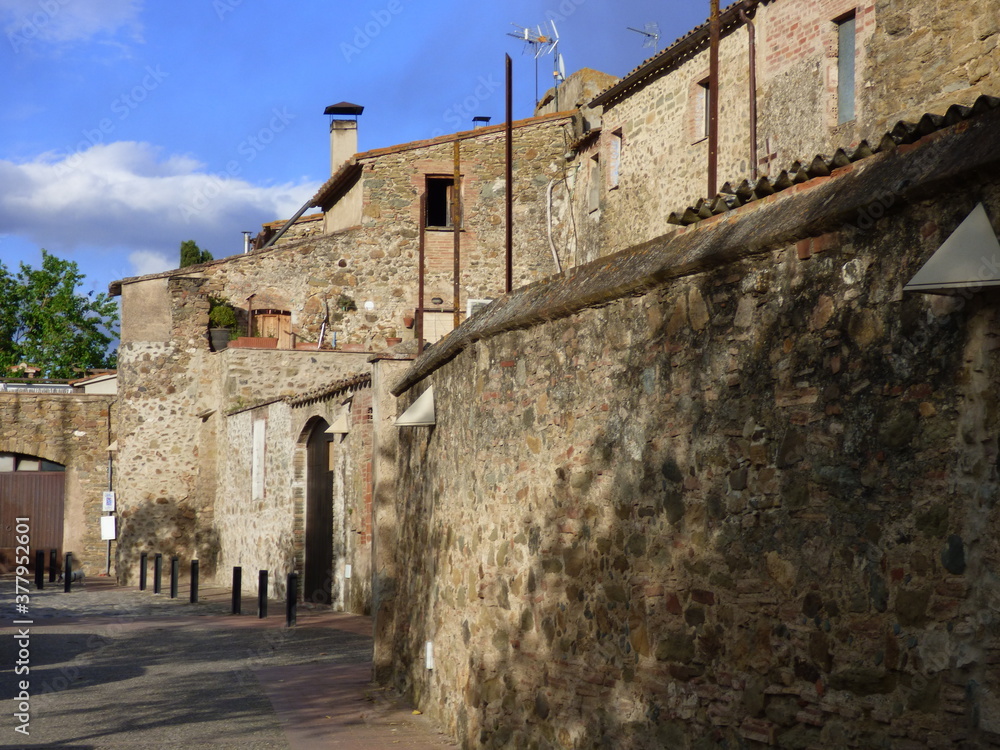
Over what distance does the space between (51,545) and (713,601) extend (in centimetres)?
2356

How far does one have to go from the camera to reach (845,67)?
50.1 feet

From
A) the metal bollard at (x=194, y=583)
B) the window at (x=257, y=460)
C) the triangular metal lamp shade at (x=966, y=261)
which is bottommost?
the metal bollard at (x=194, y=583)

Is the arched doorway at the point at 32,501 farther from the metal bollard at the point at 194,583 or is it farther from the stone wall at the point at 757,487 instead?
the stone wall at the point at 757,487

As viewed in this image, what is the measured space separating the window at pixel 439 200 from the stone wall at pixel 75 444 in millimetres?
8288

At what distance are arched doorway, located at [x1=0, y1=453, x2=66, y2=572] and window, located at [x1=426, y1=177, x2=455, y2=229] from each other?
9964 mm

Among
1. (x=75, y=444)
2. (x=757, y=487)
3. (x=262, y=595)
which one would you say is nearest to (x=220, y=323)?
(x=75, y=444)

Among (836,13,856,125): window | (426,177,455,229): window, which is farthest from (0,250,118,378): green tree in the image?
(836,13,856,125): window

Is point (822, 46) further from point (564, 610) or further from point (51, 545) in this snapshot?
point (51, 545)

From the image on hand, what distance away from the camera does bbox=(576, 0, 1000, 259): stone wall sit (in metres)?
13.6

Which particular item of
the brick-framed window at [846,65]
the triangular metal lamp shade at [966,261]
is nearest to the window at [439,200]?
the brick-framed window at [846,65]

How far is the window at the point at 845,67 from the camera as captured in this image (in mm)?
15184

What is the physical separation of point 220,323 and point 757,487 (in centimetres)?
1993

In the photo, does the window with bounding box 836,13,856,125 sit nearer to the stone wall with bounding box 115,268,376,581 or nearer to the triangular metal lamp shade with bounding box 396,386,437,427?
the triangular metal lamp shade with bounding box 396,386,437,427

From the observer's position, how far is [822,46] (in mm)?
15469
